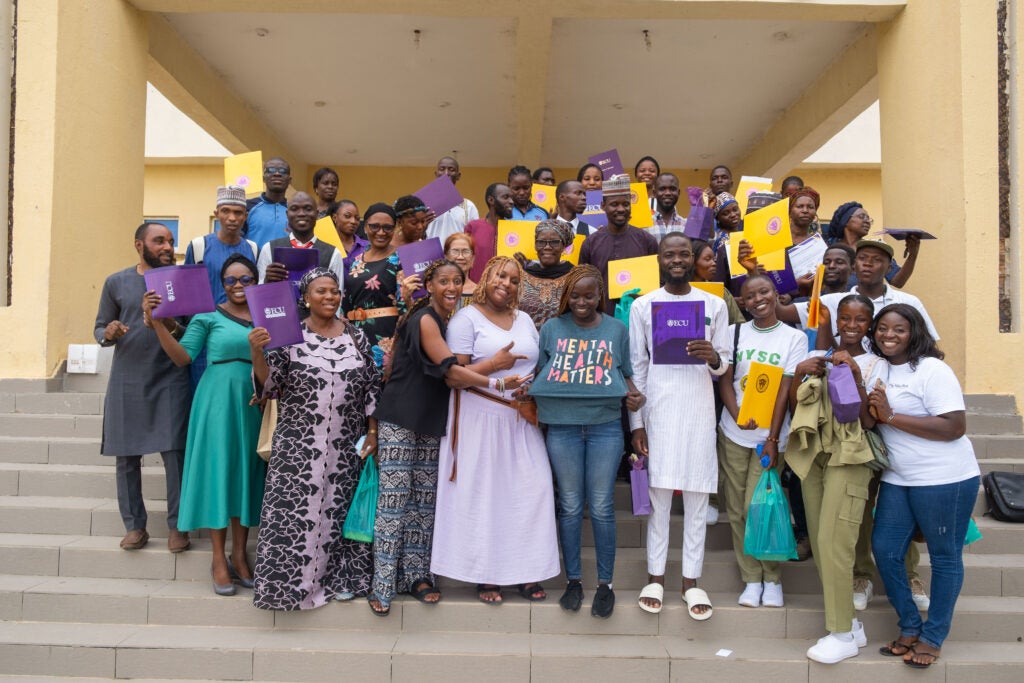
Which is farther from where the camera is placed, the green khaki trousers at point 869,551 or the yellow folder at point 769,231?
the yellow folder at point 769,231

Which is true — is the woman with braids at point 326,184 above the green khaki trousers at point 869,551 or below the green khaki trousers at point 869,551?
above

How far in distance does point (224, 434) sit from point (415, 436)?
1099mm

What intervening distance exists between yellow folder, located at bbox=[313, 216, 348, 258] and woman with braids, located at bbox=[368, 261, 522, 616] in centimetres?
168

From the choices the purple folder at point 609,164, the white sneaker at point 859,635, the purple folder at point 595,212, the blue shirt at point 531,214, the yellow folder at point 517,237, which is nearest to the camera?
the white sneaker at point 859,635

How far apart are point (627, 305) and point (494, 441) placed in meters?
1.33

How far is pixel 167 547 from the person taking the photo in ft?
15.8

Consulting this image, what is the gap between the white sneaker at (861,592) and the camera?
4332 mm

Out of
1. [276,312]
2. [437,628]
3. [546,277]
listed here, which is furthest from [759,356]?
[276,312]

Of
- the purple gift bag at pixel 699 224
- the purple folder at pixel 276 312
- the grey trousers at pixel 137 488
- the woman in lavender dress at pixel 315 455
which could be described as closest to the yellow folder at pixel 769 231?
the purple gift bag at pixel 699 224

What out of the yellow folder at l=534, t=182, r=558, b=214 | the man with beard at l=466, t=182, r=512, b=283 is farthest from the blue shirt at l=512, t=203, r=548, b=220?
the man with beard at l=466, t=182, r=512, b=283

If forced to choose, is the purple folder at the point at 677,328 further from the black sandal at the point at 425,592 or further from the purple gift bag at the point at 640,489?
the black sandal at the point at 425,592

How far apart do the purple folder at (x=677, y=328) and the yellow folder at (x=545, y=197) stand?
2.61m

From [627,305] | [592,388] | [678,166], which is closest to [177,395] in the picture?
[592,388]

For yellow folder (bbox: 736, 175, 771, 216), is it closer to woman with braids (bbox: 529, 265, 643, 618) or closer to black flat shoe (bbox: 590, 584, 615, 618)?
woman with braids (bbox: 529, 265, 643, 618)
